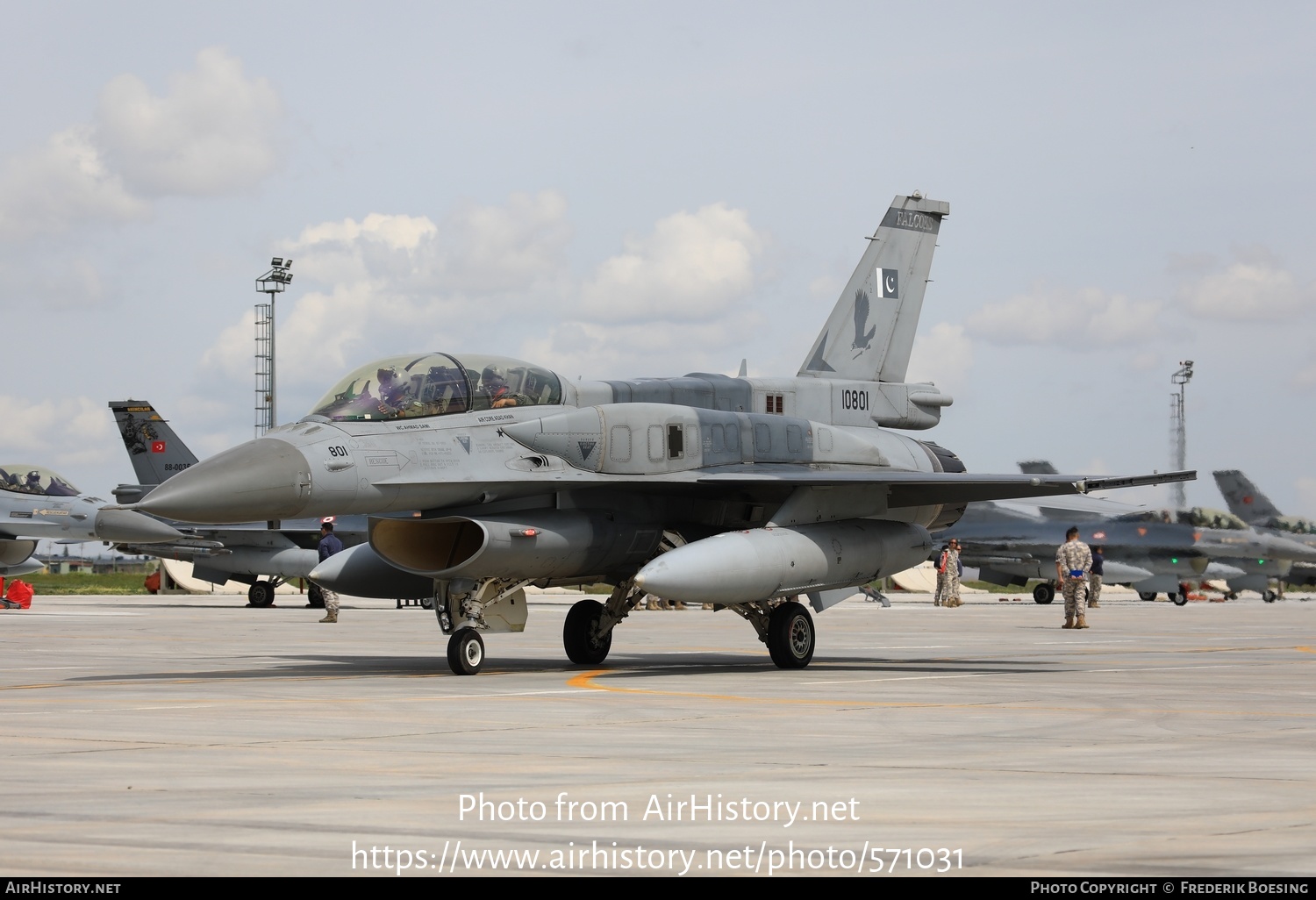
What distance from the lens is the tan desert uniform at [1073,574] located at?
87.2 feet

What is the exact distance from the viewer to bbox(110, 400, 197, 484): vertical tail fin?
38.8 m

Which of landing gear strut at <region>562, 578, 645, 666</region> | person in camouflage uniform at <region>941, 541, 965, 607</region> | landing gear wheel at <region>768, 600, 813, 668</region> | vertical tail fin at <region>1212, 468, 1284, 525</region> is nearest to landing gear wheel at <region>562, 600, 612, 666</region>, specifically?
landing gear strut at <region>562, 578, 645, 666</region>

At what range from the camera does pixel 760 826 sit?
584 cm

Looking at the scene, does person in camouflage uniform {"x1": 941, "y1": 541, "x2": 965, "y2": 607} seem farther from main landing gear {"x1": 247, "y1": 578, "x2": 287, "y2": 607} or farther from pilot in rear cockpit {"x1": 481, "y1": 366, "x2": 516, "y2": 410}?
pilot in rear cockpit {"x1": 481, "y1": 366, "x2": 516, "y2": 410}

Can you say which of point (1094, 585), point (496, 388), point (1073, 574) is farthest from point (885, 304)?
point (1094, 585)

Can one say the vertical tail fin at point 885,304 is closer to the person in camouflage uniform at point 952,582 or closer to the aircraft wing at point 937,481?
the aircraft wing at point 937,481

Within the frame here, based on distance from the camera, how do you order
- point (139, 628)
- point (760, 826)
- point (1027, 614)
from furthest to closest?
1. point (1027, 614)
2. point (139, 628)
3. point (760, 826)

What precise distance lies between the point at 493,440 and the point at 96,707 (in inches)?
175

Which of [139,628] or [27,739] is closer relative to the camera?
[27,739]

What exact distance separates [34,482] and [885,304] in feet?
69.7

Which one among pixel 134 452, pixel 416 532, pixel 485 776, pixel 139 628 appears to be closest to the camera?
pixel 485 776

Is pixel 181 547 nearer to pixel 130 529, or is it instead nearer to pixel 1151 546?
pixel 130 529
